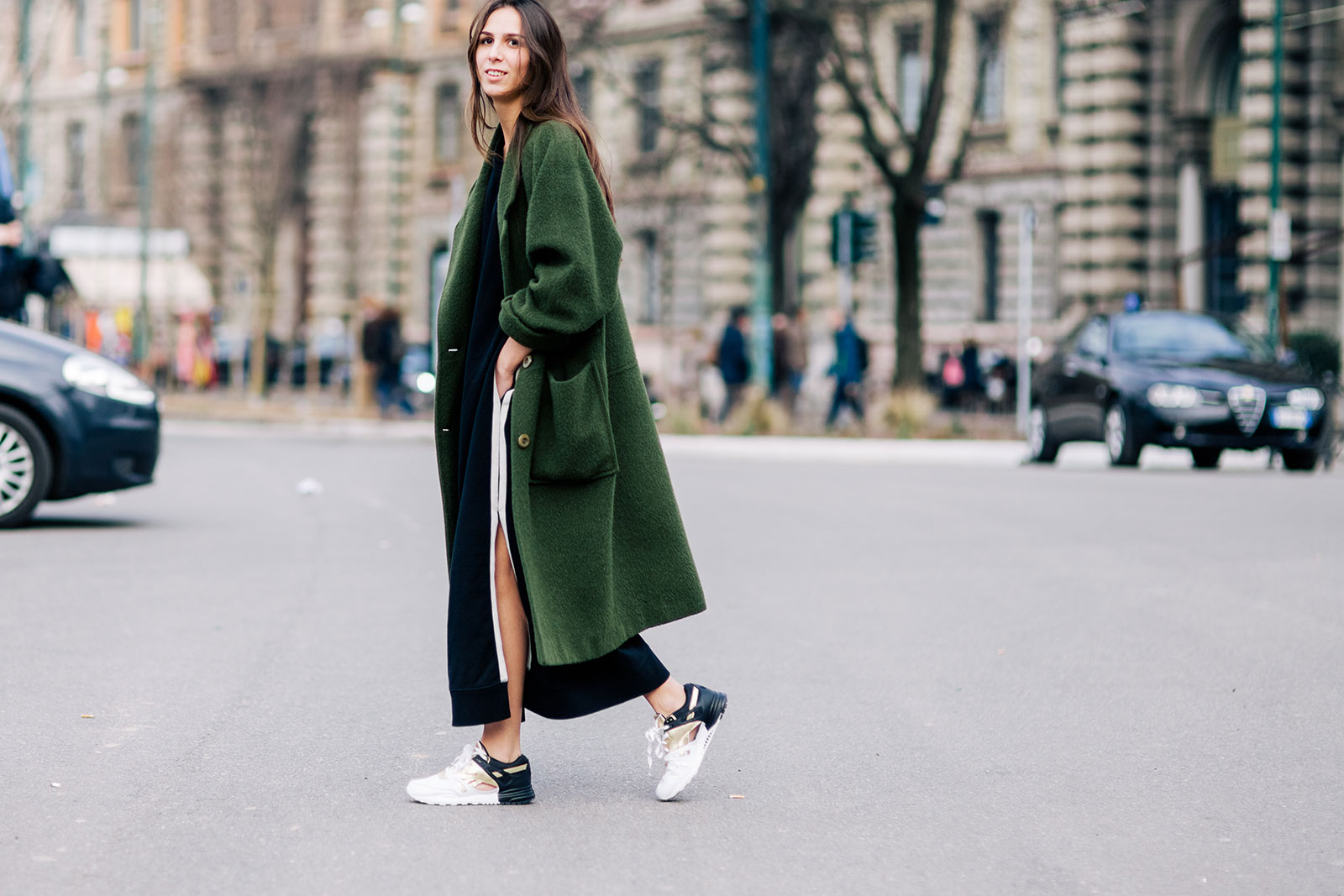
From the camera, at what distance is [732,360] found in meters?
28.7

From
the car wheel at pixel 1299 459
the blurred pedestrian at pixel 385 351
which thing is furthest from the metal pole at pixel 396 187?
the car wheel at pixel 1299 459

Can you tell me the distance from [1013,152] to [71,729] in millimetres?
32356

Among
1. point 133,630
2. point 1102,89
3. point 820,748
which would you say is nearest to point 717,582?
point 133,630

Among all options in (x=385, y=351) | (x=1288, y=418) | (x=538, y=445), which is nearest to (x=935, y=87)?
(x=1288, y=418)

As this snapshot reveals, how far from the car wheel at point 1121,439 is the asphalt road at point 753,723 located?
20.5 ft

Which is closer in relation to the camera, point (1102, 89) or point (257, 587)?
point (257, 587)

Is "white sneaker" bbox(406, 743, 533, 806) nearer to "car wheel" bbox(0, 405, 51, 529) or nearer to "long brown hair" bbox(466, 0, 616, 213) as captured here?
"long brown hair" bbox(466, 0, 616, 213)

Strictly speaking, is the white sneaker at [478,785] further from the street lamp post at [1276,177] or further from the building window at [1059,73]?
the building window at [1059,73]

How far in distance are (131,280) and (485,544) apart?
4068cm

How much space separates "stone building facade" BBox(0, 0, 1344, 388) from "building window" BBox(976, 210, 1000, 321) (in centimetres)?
5

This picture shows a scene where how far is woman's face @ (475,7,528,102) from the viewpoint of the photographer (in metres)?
4.83

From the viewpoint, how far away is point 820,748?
19.4 ft

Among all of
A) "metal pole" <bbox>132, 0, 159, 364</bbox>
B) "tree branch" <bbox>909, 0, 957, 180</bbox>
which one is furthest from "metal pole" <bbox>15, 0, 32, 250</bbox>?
"tree branch" <bbox>909, 0, 957, 180</bbox>

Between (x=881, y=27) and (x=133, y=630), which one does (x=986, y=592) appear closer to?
(x=133, y=630)
